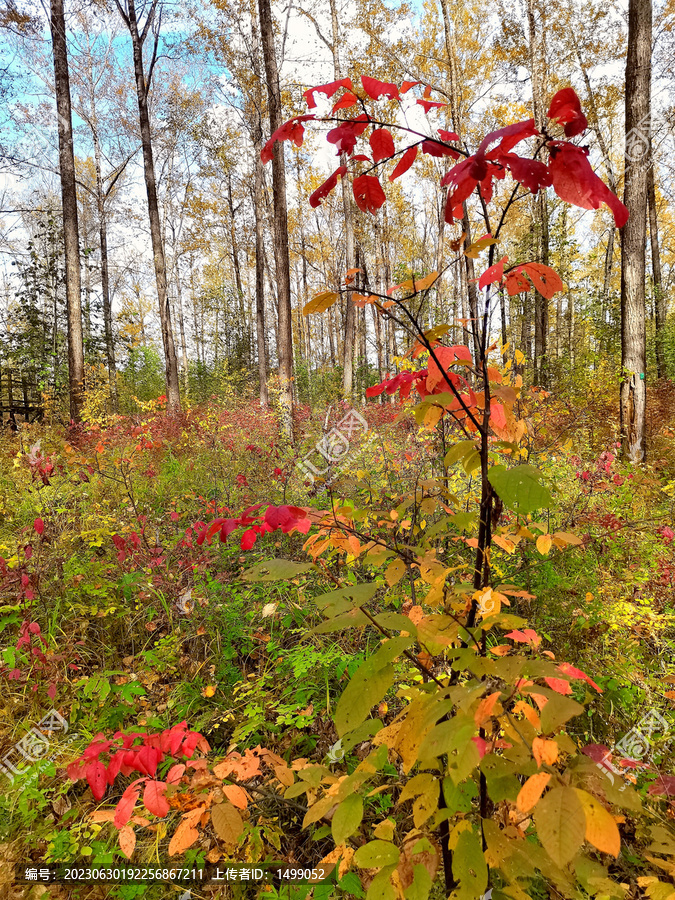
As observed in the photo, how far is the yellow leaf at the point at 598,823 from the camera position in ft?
1.94

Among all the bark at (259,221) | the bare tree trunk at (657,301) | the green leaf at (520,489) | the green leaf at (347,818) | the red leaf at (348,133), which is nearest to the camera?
the green leaf at (520,489)

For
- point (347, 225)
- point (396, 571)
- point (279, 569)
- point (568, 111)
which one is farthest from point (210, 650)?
point (347, 225)

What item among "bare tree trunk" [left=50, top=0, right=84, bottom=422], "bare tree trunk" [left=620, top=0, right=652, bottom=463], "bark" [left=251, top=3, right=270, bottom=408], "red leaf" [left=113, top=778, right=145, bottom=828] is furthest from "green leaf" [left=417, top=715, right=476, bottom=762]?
"bark" [left=251, top=3, right=270, bottom=408]

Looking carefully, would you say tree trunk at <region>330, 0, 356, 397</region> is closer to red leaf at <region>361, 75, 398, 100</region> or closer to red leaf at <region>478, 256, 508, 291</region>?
red leaf at <region>361, 75, 398, 100</region>

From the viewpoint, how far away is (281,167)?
6.70 meters

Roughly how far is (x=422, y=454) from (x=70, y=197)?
8.51 m

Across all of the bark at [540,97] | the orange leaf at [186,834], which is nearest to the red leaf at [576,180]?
the orange leaf at [186,834]

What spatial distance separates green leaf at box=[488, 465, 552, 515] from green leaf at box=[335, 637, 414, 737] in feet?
1.07

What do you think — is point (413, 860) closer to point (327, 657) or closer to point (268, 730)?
point (327, 657)

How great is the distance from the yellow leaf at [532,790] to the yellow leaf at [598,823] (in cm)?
8

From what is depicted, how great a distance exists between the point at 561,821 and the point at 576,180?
993 mm

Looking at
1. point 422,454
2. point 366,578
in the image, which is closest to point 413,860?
point 366,578

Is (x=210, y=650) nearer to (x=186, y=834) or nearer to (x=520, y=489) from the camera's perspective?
(x=186, y=834)

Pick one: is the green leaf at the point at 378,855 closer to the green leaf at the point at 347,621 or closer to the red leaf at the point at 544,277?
the green leaf at the point at 347,621
